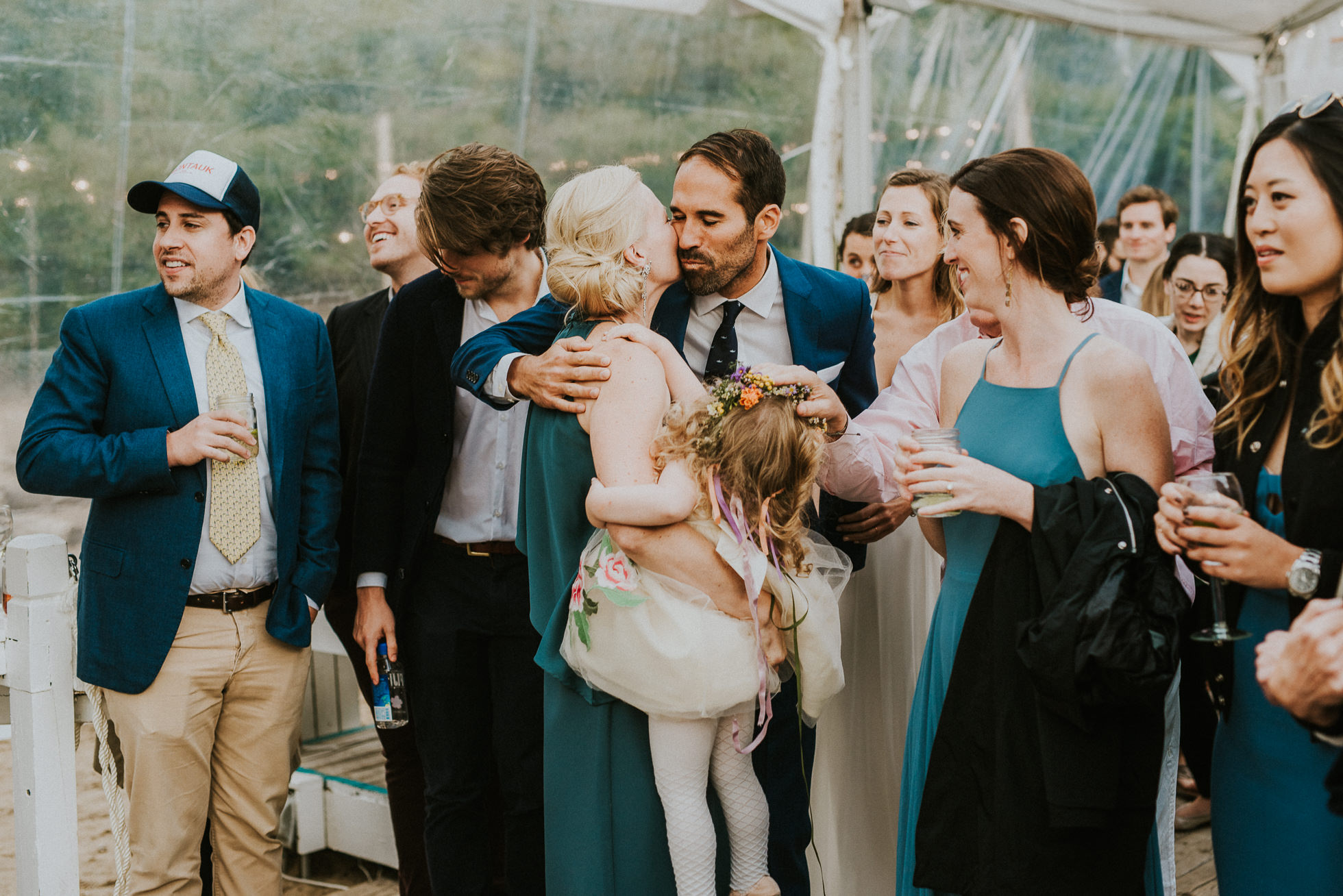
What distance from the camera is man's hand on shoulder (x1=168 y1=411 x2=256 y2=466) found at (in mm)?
2400

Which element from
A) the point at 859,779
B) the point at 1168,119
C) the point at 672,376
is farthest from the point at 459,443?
the point at 1168,119

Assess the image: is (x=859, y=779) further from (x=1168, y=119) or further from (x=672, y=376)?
(x=1168, y=119)

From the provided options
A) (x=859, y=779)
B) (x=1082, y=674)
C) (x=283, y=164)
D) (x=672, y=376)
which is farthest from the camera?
(x=283, y=164)

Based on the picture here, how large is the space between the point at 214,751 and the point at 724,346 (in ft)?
5.34

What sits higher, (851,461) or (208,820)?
(851,461)

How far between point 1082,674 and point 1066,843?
0.34 meters

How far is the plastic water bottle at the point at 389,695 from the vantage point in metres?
2.75

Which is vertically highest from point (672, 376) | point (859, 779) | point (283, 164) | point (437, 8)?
point (437, 8)

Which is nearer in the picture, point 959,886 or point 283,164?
point 959,886

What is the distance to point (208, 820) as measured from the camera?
9.23ft

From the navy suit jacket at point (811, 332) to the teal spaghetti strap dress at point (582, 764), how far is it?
1.11 ft

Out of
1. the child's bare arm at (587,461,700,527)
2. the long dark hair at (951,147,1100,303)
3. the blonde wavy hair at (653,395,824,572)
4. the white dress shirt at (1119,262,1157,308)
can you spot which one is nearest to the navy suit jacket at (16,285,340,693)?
the child's bare arm at (587,461,700,527)

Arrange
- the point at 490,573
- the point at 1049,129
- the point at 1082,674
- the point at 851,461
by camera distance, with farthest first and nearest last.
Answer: the point at 1049,129, the point at 490,573, the point at 851,461, the point at 1082,674

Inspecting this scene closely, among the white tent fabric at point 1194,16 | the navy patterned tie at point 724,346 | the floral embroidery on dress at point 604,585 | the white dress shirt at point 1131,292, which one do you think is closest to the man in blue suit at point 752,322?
the navy patterned tie at point 724,346
